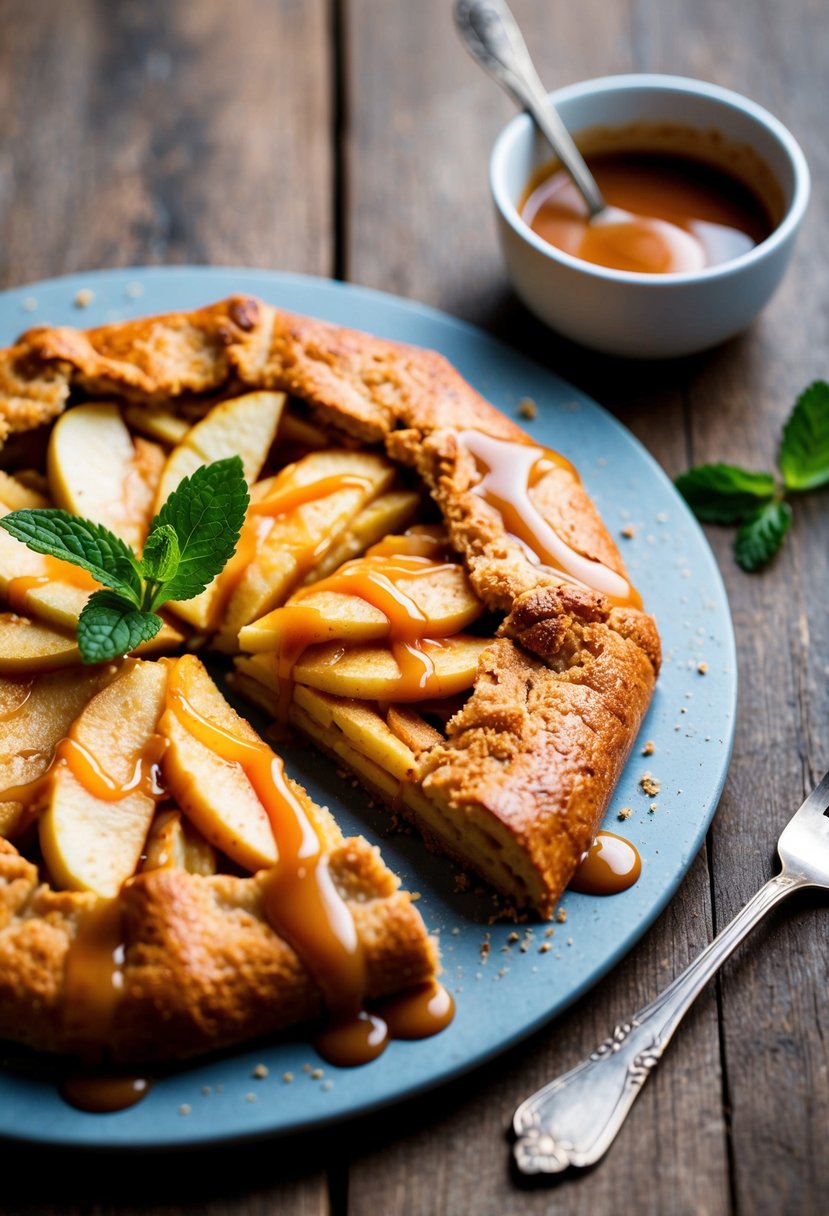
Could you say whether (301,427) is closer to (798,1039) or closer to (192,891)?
(192,891)

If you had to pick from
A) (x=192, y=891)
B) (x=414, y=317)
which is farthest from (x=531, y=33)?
(x=192, y=891)

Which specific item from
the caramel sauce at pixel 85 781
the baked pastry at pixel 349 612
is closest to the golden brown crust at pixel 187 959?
the baked pastry at pixel 349 612

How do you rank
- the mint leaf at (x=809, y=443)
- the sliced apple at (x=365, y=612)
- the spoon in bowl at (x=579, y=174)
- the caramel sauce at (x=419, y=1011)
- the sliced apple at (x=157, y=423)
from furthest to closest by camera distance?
the spoon in bowl at (x=579, y=174) → the mint leaf at (x=809, y=443) → the sliced apple at (x=157, y=423) → the sliced apple at (x=365, y=612) → the caramel sauce at (x=419, y=1011)

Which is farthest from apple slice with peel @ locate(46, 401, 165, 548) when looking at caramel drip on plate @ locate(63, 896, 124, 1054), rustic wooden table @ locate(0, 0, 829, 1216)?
rustic wooden table @ locate(0, 0, 829, 1216)

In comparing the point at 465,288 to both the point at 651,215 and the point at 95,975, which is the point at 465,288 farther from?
the point at 95,975

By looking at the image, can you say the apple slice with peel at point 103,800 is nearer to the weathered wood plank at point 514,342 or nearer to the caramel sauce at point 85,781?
the caramel sauce at point 85,781

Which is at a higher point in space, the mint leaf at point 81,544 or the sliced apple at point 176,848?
the mint leaf at point 81,544

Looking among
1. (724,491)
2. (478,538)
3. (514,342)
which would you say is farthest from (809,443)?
(478,538)
